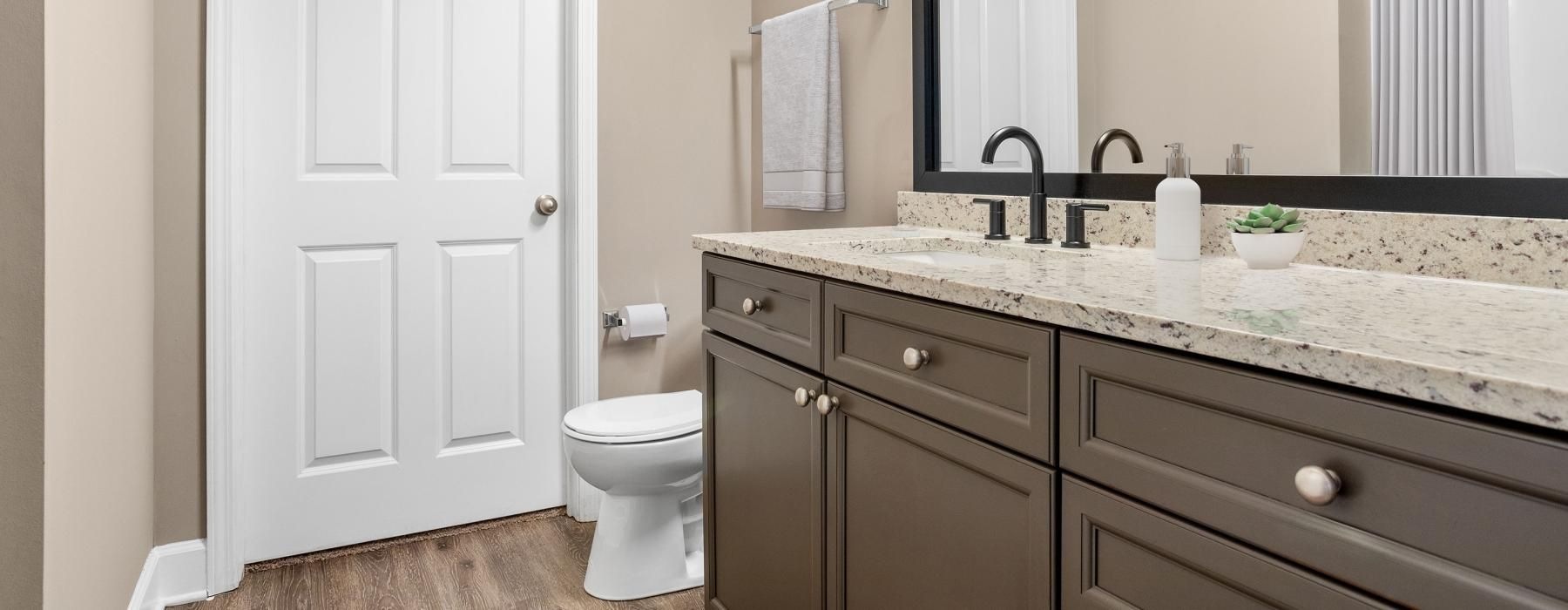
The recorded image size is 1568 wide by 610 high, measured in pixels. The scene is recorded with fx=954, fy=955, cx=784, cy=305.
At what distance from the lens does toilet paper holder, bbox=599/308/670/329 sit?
2.68 metres

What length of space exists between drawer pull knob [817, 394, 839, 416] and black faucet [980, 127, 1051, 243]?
1.79 ft

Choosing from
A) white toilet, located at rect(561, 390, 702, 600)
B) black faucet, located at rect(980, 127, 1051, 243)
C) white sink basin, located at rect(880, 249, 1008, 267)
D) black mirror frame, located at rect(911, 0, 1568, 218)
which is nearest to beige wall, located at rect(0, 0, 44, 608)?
white toilet, located at rect(561, 390, 702, 600)

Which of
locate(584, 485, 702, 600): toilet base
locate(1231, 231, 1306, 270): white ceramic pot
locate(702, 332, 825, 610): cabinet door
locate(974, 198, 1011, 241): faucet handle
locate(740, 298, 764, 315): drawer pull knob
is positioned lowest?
locate(584, 485, 702, 600): toilet base

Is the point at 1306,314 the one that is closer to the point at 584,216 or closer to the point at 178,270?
the point at 584,216

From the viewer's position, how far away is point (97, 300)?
1.58 meters

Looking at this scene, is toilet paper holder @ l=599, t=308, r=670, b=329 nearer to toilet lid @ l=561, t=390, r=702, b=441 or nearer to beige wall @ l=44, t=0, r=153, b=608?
toilet lid @ l=561, t=390, r=702, b=441

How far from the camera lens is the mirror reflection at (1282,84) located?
42.5 inches

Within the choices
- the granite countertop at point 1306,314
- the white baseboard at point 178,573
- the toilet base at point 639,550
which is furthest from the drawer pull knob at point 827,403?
the white baseboard at point 178,573

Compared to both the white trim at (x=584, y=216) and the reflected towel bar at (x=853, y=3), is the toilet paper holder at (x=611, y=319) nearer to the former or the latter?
the white trim at (x=584, y=216)

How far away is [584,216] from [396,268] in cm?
50

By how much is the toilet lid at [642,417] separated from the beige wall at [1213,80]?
105cm

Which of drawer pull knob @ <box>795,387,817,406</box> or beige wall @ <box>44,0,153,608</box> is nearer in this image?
beige wall @ <box>44,0,153,608</box>

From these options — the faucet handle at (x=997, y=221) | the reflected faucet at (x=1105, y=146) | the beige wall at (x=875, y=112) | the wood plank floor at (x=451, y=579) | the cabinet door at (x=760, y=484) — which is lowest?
the wood plank floor at (x=451, y=579)

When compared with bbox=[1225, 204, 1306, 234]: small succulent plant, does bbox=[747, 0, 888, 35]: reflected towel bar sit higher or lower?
higher
